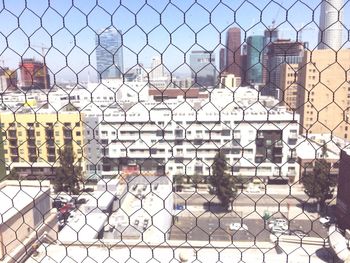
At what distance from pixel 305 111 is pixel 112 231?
5371 millimetres

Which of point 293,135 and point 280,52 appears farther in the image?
point 293,135

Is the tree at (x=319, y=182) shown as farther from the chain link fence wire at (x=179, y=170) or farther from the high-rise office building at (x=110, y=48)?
the high-rise office building at (x=110, y=48)

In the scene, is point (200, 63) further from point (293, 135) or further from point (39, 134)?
point (39, 134)

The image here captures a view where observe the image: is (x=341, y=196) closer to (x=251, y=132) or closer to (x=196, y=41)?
(x=251, y=132)

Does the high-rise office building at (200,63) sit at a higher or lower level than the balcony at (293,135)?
higher

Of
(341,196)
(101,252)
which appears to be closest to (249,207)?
(341,196)

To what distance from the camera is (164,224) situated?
3549 mm

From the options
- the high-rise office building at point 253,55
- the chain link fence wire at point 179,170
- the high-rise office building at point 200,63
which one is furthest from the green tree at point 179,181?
the high-rise office building at point 200,63

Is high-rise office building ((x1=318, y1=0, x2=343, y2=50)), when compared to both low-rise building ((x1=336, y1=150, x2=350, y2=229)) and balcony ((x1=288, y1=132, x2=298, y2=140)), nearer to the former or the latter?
low-rise building ((x1=336, y1=150, x2=350, y2=229))

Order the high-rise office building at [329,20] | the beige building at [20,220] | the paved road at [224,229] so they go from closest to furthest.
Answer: the high-rise office building at [329,20], the beige building at [20,220], the paved road at [224,229]

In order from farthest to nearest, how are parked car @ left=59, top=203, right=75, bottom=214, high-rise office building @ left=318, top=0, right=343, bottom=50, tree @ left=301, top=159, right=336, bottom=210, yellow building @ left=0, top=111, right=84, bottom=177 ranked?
yellow building @ left=0, top=111, right=84, bottom=177, parked car @ left=59, top=203, right=75, bottom=214, tree @ left=301, top=159, right=336, bottom=210, high-rise office building @ left=318, top=0, right=343, bottom=50

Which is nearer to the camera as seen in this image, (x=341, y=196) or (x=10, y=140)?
(x=341, y=196)

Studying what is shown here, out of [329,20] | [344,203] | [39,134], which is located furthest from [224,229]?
[329,20]

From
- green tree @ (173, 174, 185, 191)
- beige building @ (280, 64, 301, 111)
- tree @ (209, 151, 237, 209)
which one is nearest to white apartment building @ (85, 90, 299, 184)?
green tree @ (173, 174, 185, 191)
